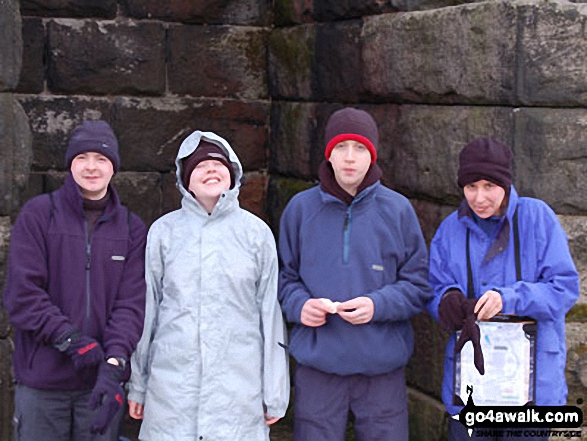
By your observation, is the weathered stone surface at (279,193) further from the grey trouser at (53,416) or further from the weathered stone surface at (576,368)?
the grey trouser at (53,416)

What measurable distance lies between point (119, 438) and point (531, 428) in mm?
1549

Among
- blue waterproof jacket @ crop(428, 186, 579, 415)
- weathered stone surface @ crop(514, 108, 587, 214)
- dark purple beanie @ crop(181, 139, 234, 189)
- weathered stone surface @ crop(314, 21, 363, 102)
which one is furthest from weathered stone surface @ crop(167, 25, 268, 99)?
blue waterproof jacket @ crop(428, 186, 579, 415)

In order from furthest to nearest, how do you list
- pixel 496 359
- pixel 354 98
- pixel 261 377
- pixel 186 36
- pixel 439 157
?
pixel 186 36 → pixel 354 98 → pixel 439 157 → pixel 261 377 → pixel 496 359

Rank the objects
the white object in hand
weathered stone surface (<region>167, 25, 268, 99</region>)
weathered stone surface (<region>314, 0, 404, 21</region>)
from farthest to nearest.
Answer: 1. weathered stone surface (<region>167, 25, 268, 99</region>)
2. weathered stone surface (<region>314, 0, 404, 21</region>)
3. the white object in hand

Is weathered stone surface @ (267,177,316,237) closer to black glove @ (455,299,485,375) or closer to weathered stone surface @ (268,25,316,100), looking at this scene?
weathered stone surface @ (268,25,316,100)

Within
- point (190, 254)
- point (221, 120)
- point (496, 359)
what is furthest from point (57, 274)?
point (221, 120)

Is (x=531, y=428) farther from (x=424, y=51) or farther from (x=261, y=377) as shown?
(x=424, y=51)

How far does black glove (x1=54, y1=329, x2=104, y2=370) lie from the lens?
370 centimetres

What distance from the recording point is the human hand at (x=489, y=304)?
11.9ft

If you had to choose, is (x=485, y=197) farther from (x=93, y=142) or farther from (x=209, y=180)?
(x=93, y=142)

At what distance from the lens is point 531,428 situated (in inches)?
146

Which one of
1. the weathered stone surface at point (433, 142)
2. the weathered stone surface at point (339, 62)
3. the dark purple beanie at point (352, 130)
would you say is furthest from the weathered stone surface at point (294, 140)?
the dark purple beanie at point (352, 130)

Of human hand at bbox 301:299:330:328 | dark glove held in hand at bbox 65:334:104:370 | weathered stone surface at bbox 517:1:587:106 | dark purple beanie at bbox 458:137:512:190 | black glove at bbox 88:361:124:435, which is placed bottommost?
black glove at bbox 88:361:124:435

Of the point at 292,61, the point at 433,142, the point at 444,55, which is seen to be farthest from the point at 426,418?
the point at 292,61
